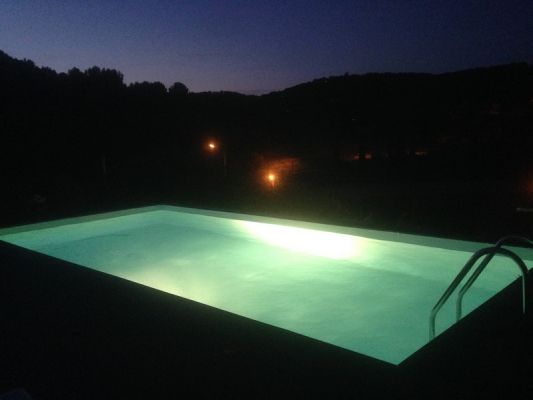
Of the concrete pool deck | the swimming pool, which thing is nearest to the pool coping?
the swimming pool

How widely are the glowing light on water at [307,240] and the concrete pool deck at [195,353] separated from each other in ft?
6.88

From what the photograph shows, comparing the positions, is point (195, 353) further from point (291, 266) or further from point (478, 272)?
point (291, 266)

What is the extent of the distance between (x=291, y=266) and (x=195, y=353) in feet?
10.0

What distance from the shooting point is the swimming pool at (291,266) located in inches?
135

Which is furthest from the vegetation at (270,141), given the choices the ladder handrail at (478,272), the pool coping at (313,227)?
the ladder handrail at (478,272)

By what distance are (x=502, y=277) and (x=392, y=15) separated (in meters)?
15.2

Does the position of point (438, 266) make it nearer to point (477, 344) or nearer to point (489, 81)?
point (477, 344)

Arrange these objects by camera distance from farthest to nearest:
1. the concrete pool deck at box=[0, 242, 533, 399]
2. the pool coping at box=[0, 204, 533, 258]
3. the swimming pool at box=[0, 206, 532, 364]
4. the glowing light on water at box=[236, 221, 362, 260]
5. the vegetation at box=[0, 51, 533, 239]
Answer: the vegetation at box=[0, 51, 533, 239] → the glowing light on water at box=[236, 221, 362, 260] → the swimming pool at box=[0, 206, 532, 364] → the pool coping at box=[0, 204, 533, 258] → the concrete pool deck at box=[0, 242, 533, 399]

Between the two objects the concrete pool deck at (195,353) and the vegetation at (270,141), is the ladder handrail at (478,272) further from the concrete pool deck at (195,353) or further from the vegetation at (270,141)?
the vegetation at (270,141)

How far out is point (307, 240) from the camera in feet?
14.5

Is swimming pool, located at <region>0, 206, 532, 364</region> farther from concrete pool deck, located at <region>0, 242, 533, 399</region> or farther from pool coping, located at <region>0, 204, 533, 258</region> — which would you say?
concrete pool deck, located at <region>0, 242, 533, 399</region>

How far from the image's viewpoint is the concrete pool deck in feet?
4.32

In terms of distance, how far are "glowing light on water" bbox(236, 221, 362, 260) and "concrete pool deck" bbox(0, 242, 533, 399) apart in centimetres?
210

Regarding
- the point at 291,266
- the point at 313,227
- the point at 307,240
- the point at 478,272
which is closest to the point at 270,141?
the point at 291,266
